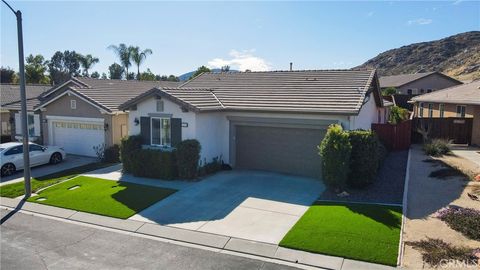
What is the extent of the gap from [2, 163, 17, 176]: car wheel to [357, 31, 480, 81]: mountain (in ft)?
330

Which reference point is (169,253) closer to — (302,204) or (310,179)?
(302,204)

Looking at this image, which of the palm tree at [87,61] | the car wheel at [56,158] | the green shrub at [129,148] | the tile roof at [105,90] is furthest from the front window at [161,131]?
the palm tree at [87,61]

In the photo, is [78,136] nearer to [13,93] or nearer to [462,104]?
[13,93]

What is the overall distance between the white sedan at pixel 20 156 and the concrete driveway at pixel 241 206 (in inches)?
373

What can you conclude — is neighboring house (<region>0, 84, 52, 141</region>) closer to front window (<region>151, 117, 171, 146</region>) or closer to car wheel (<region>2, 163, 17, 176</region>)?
car wheel (<region>2, 163, 17, 176</region>)

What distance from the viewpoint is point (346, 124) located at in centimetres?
1481

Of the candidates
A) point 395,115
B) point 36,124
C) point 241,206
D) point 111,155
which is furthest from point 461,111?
point 36,124

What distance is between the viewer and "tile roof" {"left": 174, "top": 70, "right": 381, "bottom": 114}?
15.5m

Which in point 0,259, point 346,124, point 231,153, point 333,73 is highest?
point 333,73

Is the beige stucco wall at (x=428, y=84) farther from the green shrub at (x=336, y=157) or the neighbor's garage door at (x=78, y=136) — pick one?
the green shrub at (x=336, y=157)

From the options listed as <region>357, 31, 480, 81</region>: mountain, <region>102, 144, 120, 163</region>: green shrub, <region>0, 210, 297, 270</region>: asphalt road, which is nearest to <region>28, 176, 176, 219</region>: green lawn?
<region>0, 210, 297, 270</region>: asphalt road

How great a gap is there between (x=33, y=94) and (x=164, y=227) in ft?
84.4

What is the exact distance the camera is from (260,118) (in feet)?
55.4

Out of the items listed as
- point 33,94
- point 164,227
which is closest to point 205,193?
point 164,227
